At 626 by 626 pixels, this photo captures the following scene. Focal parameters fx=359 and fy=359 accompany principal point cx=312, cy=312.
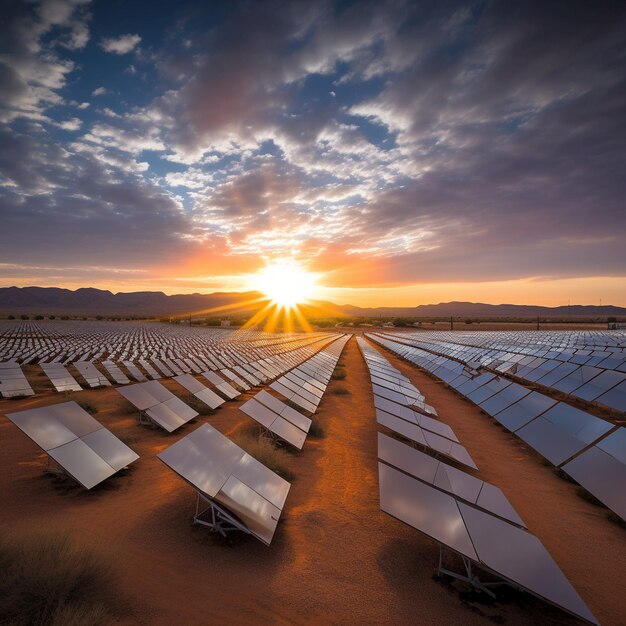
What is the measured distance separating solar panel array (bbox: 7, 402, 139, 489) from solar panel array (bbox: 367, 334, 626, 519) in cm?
945

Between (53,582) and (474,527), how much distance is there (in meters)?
5.12

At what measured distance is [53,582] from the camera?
379cm

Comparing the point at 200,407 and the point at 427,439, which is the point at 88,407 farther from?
the point at 427,439

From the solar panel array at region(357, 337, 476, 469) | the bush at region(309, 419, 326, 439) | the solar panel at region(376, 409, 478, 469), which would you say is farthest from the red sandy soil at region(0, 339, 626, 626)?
the bush at region(309, 419, 326, 439)

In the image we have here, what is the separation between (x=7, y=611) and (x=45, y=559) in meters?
0.56

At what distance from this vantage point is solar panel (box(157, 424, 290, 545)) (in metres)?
5.42

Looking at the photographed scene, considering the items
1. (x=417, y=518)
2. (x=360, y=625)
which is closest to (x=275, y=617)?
(x=360, y=625)

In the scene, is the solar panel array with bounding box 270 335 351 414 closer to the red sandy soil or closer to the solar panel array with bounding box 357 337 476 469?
the solar panel array with bounding box 357 337 476 469

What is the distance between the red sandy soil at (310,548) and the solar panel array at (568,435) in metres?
0.57

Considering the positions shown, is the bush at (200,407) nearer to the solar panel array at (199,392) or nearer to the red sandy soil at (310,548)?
the solar panel array at (199,392)

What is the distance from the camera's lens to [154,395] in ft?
37.9

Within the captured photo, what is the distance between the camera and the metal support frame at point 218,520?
5.30m

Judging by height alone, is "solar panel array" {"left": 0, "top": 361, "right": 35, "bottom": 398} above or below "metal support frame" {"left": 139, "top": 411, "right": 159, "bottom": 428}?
above

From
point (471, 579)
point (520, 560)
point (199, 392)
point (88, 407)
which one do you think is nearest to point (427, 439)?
point (471, 579)
